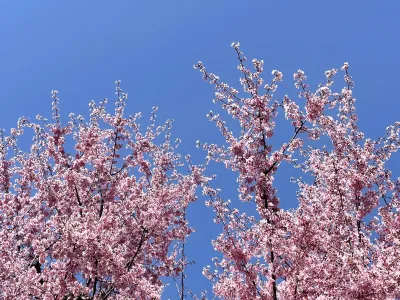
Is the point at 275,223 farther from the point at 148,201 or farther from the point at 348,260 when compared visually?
the point at 148,201

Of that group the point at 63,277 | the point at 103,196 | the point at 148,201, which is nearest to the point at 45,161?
the point at 103,196

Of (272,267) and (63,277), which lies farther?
(63,277)

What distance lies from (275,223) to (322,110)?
284cm

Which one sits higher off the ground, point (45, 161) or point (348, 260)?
point (45, 161)

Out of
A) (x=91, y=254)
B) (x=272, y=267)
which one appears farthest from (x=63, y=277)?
(x=272, y=267)

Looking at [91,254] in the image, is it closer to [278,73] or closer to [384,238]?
[278,73]

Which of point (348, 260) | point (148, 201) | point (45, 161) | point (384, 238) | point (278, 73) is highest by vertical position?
point (45, 161)

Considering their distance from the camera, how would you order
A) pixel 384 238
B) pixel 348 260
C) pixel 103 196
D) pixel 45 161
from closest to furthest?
pixel 348 260, pixel 384 238, pixel 103 196, pixel 45 161

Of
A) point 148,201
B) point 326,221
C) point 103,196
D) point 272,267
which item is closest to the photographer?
point 272,267

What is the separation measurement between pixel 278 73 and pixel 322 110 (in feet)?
4.11

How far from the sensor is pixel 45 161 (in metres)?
13.5

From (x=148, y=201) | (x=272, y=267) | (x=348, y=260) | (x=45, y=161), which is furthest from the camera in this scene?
(x=45, y=161)

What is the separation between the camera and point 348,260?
6.59 metres

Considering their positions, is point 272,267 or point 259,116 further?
point 259,116
